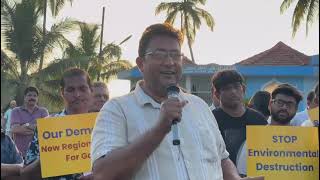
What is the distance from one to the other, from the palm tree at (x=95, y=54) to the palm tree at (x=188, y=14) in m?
9.47

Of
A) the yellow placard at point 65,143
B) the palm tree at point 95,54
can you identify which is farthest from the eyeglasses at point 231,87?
the palm tree at point 95,54

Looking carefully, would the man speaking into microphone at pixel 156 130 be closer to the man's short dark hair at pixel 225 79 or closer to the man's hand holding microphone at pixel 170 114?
the man's hand holding microphone at pixel 170 114

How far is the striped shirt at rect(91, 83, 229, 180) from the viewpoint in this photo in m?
2.83

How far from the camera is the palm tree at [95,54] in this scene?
31.0 m

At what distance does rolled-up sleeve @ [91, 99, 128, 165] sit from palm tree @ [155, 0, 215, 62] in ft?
136

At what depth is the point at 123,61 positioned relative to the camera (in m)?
36.2

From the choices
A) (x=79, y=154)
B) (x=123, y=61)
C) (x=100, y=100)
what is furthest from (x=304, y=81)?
(x=79, y=154)

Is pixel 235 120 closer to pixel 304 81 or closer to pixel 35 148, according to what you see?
pixel 35 148

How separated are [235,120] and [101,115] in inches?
83.5

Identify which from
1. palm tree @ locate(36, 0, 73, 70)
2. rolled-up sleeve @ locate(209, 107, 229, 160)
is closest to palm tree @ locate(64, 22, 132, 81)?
palm tree @ locate(36, 0, 73, 70)

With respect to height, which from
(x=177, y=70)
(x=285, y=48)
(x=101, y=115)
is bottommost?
(x=101, y=115)

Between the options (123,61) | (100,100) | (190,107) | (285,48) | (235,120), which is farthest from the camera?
(123,61)

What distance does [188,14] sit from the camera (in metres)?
44.7

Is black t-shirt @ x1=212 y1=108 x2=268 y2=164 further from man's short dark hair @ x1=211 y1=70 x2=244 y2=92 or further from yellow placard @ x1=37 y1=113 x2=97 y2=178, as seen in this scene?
yellow placard @ x1=37 y1=113 x2=97 y2=178
